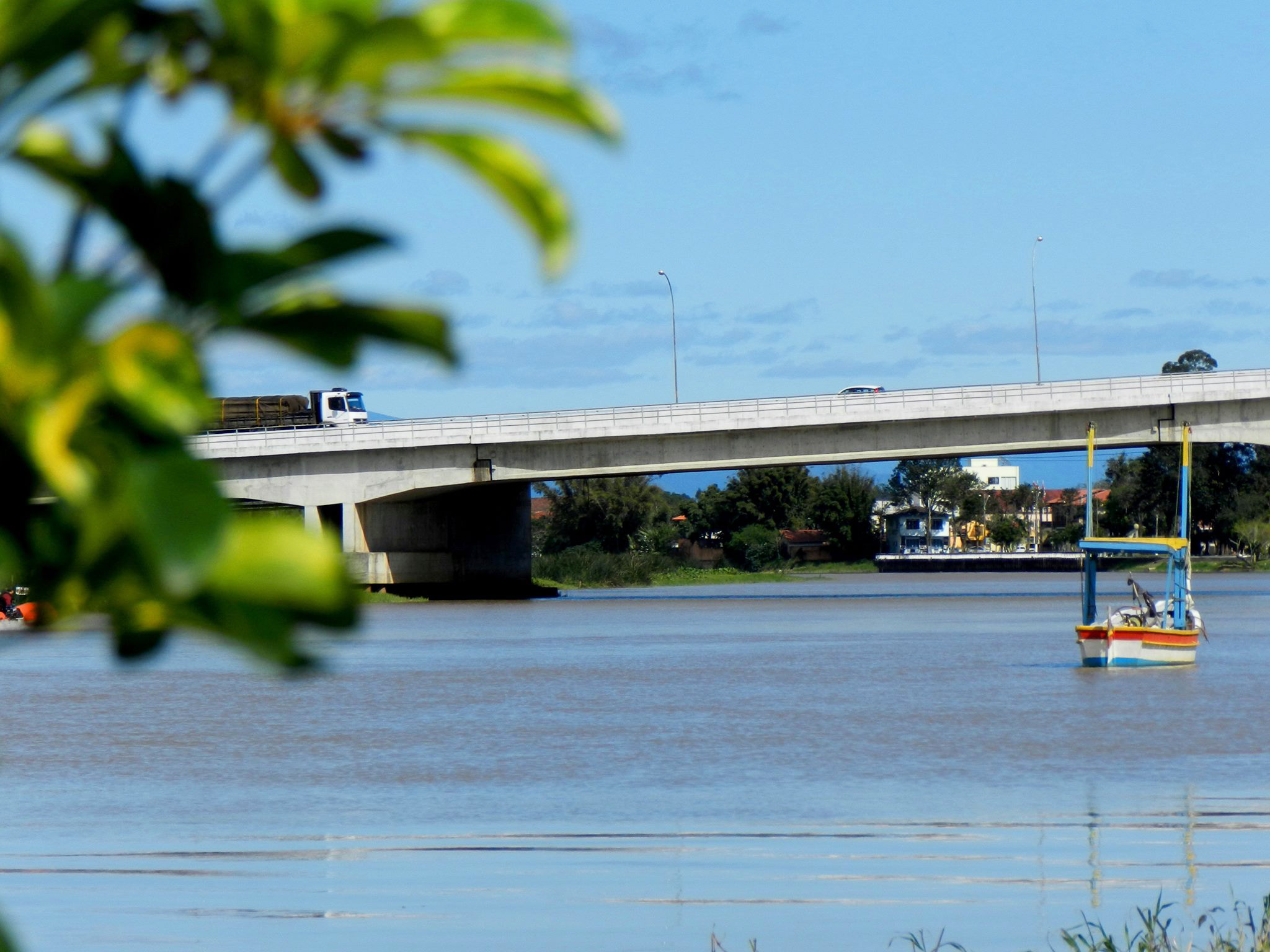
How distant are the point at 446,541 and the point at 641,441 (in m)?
11.2

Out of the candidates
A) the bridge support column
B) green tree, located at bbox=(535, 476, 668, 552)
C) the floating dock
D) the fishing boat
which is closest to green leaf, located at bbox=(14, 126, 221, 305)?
the fishing boat

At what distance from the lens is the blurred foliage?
2.50 ft

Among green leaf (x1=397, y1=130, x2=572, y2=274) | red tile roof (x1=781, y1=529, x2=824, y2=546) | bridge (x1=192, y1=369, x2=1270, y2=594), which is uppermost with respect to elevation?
bridge (x1=192, y1=369, x2=1270, y2=594)

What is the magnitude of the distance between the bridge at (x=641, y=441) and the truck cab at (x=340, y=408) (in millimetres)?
5192

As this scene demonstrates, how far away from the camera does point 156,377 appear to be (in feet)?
2.61

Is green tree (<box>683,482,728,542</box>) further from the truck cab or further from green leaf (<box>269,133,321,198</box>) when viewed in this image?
green leaf (<box>269,133,321,198</box>)

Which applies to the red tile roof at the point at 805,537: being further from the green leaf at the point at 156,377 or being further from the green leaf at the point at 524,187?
the green leaf at the point at 156,377

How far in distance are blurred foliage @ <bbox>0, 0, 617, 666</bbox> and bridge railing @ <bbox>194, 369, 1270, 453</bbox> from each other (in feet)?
159

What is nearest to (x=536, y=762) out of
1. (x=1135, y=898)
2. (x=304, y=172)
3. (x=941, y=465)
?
(x=1135, y=898)

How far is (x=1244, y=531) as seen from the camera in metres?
116

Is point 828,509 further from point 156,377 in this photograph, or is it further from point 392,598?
point 156,377

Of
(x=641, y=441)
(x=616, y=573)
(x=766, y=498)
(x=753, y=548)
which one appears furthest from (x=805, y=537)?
(x=641, y=441)

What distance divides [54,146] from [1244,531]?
403ft

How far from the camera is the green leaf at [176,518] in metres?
0.72
